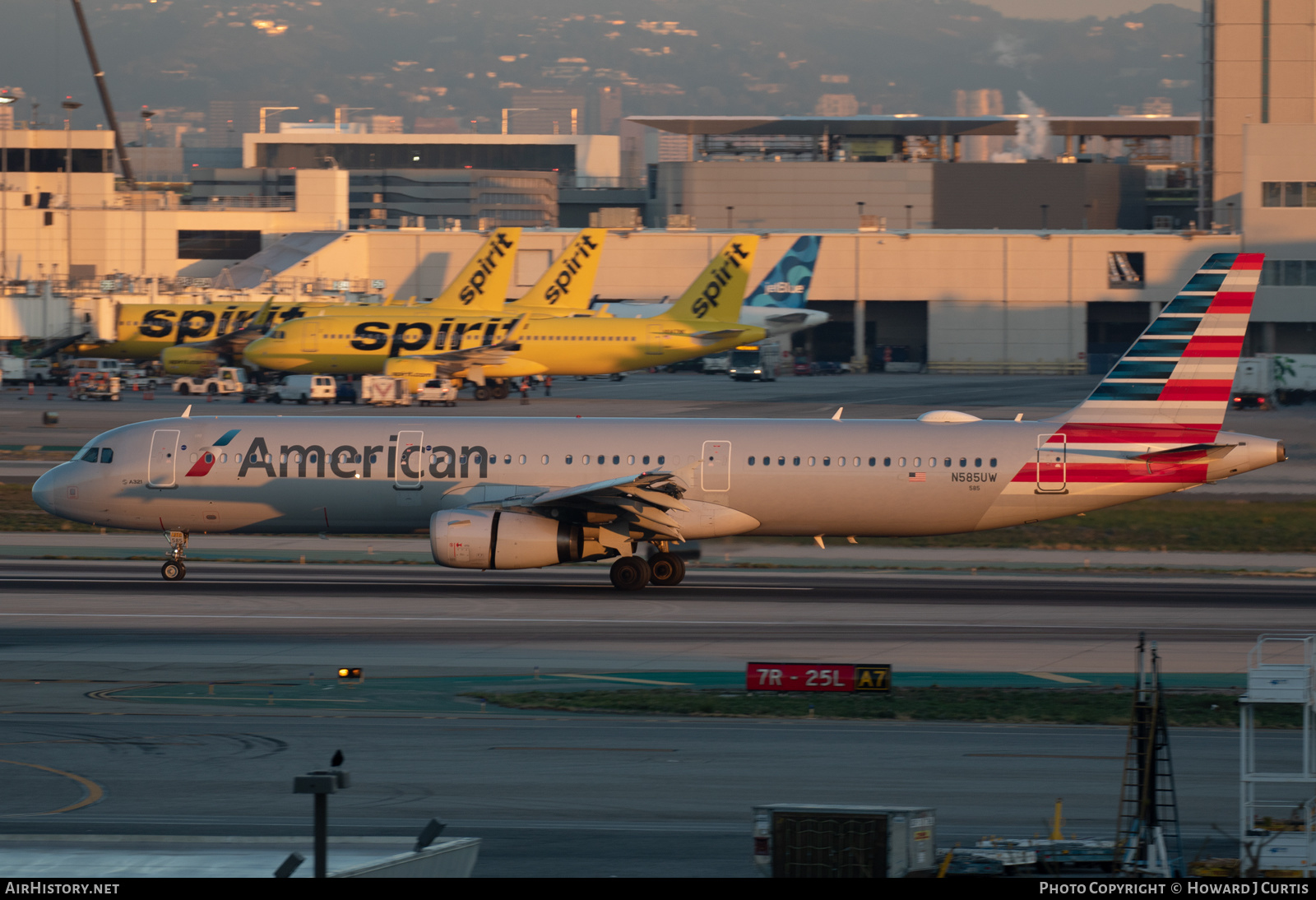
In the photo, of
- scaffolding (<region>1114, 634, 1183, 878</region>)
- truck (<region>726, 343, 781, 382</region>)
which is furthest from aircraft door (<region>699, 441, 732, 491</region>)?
truck (<region>726, 343, 781, 382</region>)

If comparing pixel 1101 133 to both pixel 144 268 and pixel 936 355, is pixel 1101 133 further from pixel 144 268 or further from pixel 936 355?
pixel 144 268

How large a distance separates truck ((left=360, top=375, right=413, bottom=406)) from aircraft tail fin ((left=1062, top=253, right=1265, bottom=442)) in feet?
160

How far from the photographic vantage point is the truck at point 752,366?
330 feet

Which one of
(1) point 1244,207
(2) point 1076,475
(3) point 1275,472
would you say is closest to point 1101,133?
(1) point 1244,207

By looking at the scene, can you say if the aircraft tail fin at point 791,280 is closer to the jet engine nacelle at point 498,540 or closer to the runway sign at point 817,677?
the jet engine nacelle at point 498,540

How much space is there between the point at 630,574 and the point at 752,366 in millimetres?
66472

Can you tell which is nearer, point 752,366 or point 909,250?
point 752,366

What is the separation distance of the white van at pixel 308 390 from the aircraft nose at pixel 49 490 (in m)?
41.8

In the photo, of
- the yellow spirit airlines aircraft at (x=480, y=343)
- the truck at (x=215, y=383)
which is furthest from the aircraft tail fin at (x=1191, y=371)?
the truck at (x=215, y=383)

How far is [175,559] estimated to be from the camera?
121 ft

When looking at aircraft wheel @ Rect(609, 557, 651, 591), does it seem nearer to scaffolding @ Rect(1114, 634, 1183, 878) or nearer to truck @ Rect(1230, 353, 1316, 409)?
scaffolding @ Rect(1114, 634, 1183, 878)

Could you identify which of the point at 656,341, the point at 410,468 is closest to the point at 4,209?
the point at 656,341

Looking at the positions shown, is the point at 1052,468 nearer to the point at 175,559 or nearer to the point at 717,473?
the point at 717,473

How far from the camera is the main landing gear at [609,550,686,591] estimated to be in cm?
3550
